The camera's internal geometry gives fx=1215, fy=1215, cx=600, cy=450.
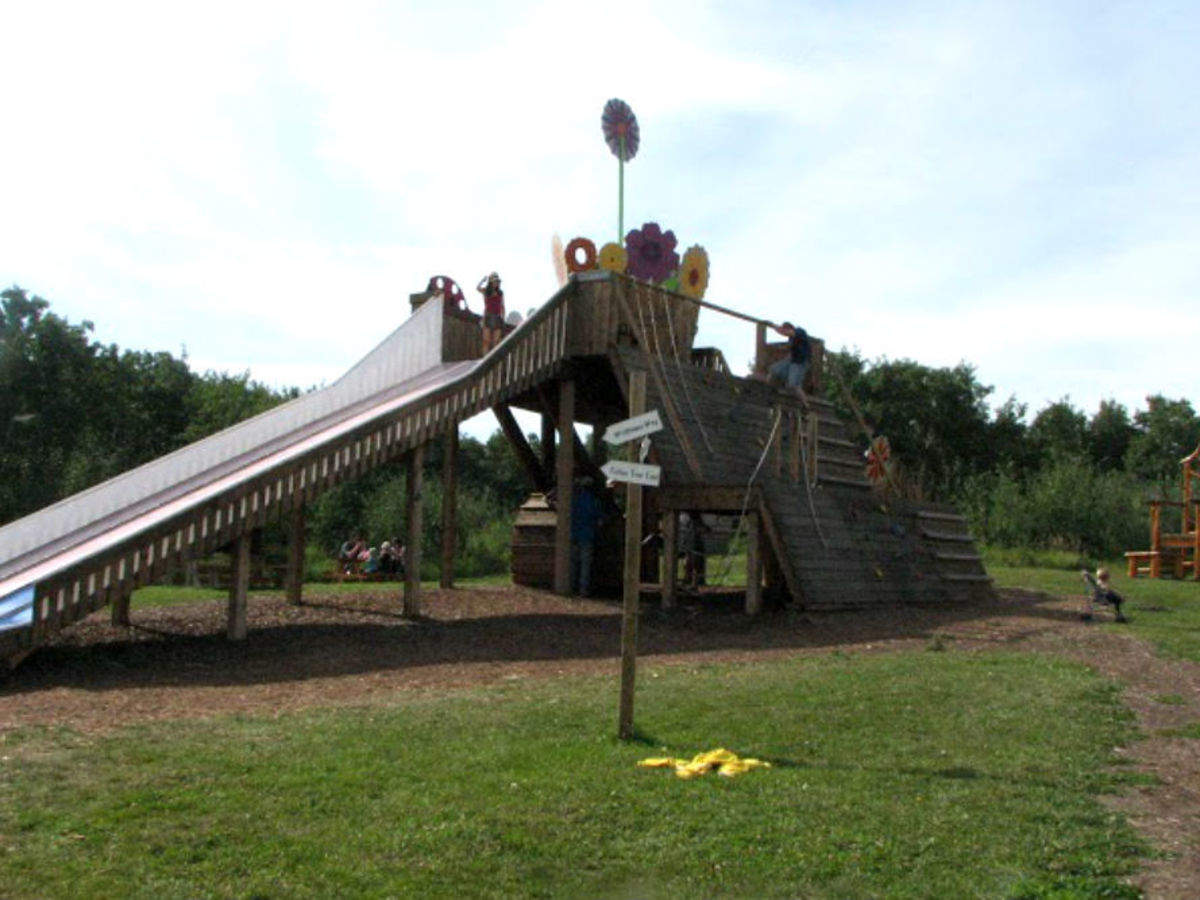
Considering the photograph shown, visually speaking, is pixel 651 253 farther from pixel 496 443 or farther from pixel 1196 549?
pixel 496 443

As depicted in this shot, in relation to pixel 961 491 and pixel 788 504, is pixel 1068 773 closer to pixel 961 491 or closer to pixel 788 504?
pixel 788 504

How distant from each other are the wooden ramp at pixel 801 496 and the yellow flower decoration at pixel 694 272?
1.82m

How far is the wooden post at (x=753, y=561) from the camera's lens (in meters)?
15.7

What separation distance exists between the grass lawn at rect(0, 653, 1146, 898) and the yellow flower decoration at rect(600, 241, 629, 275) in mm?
11517

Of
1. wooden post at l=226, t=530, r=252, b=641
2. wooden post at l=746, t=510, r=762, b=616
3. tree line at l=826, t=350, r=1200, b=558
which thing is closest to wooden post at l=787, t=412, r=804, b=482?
wooden post at l=746, t=510, r=762, b=616

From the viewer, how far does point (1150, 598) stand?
63.2ft

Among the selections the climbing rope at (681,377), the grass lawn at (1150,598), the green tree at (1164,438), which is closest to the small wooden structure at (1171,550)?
the grass lawn at (1150,598)

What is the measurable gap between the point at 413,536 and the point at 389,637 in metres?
2.24

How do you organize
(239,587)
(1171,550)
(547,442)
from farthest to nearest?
1. (1171,550)
2. (547,442)
3. (239,587)

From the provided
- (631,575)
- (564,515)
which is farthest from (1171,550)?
(631,575)

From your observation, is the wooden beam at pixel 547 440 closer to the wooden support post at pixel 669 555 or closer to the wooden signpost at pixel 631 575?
the wooden support post at pixel 669 555

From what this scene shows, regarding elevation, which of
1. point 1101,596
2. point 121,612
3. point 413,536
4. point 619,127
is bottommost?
point 121,612

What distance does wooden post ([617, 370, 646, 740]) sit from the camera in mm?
7875

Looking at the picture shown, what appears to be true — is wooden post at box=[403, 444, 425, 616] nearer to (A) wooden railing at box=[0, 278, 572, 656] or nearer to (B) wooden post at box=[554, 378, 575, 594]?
(A) wooden railing at box=[0, 278, 572, 656]
